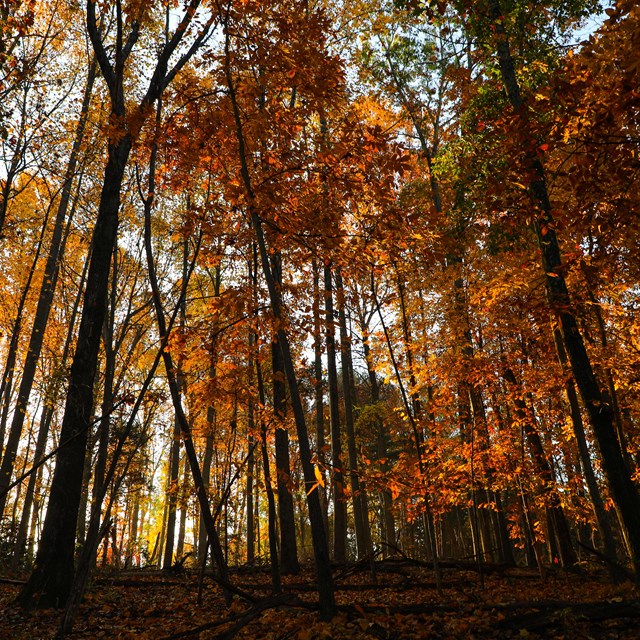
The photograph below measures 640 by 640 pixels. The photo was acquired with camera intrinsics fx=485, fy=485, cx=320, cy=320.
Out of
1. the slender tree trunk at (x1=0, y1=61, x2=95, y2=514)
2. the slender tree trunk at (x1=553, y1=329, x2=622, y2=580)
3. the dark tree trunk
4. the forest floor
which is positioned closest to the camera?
the forest floor

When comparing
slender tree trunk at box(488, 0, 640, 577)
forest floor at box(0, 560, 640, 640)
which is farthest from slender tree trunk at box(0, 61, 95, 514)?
slender tree trunk at box(488, 0, 640, 577)

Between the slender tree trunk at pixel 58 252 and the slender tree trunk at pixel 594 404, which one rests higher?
the slender tree trunk at pixel 58 252

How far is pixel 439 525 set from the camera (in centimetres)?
1950

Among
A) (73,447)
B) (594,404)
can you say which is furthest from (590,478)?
(73,447)

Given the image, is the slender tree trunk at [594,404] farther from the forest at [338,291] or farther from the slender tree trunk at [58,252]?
the slender tree trunk at [58,252]

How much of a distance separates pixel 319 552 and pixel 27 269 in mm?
14874

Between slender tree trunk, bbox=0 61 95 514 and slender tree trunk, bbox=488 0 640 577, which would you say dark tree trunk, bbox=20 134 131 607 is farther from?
slender tree trunk, bbox=488 0 640 577

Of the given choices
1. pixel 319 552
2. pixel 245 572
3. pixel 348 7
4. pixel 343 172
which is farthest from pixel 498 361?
pixel 348 7

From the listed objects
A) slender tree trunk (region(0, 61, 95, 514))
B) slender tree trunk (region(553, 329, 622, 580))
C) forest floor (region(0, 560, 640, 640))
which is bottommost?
forest floor (region(0, 560, 640, 640))

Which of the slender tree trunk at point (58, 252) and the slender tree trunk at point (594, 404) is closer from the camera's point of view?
the slender tree trunk at point (594, 404)

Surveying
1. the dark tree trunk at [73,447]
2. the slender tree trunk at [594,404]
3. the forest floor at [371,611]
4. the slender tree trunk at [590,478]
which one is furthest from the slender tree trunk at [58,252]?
the slender tree trunk at [590,478]

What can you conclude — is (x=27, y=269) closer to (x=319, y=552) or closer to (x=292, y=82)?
(x=292, y=82)

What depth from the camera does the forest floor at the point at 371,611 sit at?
13.4 feet

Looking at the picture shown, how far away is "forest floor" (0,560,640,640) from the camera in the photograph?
161 inches
